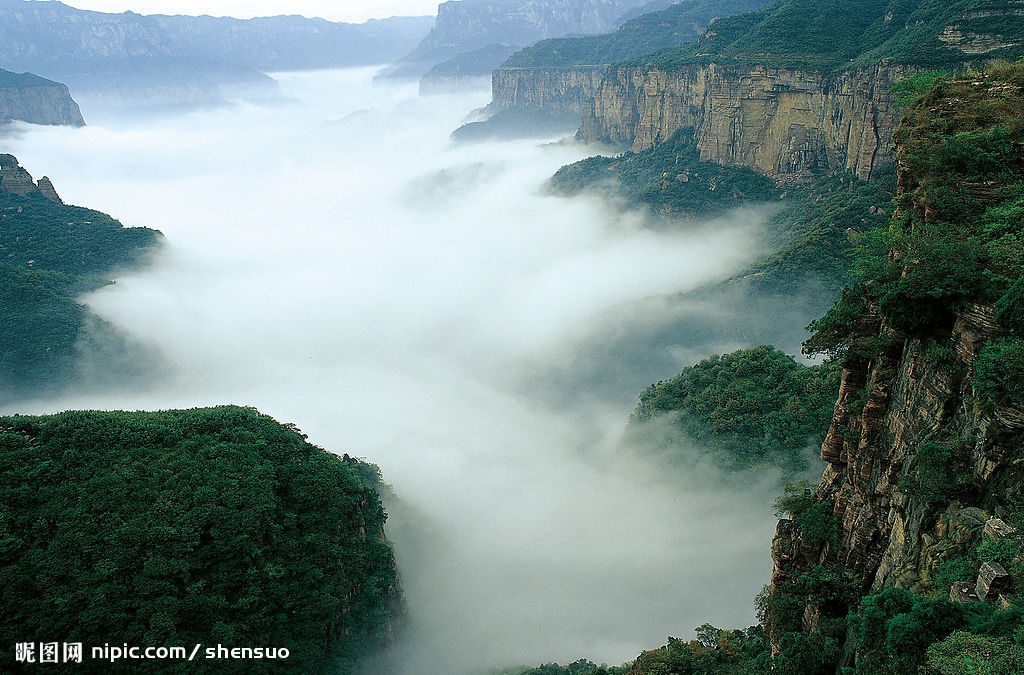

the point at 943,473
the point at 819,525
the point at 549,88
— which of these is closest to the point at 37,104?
the point at 549,88

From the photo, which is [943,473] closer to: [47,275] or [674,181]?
[674,181]

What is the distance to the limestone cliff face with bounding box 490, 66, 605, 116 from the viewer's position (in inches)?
6885

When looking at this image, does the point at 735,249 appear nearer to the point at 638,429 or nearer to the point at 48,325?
the point at 638,429

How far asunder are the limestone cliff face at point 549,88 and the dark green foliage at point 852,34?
6634 cm

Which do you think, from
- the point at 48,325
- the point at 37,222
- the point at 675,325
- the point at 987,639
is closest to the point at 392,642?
the point at 987,639

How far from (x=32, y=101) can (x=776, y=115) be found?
17332 centimetres

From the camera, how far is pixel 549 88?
606ft

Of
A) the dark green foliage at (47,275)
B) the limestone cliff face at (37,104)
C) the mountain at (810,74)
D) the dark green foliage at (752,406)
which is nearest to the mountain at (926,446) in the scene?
the dark green foliage at (752,406)

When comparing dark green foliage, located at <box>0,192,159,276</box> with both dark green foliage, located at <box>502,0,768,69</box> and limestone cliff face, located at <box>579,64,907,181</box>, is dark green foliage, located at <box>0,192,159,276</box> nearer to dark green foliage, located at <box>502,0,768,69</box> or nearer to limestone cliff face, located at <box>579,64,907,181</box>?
limestone cliff face, located at <box>579,64,907,181</box>

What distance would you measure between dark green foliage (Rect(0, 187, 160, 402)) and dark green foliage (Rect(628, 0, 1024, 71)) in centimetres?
7514

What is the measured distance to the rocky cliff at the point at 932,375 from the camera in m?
15.1

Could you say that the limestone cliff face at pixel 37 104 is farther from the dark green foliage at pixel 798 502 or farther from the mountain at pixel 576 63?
the dark green foliage at pixel 798 502


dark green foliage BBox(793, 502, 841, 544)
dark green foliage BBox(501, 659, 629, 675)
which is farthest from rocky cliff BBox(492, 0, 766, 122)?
dark green foliage BBox(793, 502, 841, 544)

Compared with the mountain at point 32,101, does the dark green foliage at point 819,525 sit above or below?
below
